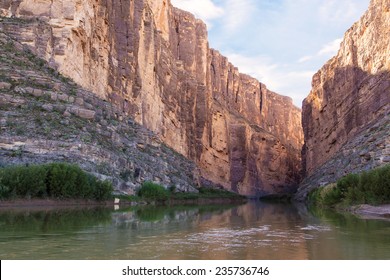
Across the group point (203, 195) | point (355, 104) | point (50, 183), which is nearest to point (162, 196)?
point (50, 183)

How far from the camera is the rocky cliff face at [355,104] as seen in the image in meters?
49.0

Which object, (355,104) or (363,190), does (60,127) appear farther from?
(355,104)

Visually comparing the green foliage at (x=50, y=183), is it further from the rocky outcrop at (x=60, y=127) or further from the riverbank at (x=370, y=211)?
the riverbank at (x=370, y=211)

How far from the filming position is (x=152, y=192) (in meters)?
43.2

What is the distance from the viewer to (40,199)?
30.9 m

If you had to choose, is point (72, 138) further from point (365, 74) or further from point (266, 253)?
point (365, 74)

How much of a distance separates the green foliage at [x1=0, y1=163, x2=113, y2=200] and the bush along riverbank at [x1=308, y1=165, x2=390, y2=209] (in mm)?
17251

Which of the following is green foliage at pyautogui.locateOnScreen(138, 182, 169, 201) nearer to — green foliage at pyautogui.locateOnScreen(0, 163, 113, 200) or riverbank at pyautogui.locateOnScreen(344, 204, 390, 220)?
green foliage at pyautogui.locateOnScreen(0, 163, 113, 200)

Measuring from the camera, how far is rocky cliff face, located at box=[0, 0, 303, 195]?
4725 cm

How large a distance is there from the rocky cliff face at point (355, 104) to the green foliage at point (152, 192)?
62.0ft

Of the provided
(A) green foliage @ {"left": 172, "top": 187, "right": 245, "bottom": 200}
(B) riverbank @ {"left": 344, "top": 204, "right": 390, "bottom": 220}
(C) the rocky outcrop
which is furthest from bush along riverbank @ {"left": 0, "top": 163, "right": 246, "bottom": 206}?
(B) riverbank @ {"left": 344, "top": 204, "right": 390, "bottom": 220}

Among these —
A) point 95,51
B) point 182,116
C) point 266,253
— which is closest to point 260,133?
point 182,116

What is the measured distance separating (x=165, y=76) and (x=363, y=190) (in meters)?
53.7

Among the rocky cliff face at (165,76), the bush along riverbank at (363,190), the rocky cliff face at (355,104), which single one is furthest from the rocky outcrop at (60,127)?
the rocky cliff face at (355,104)
